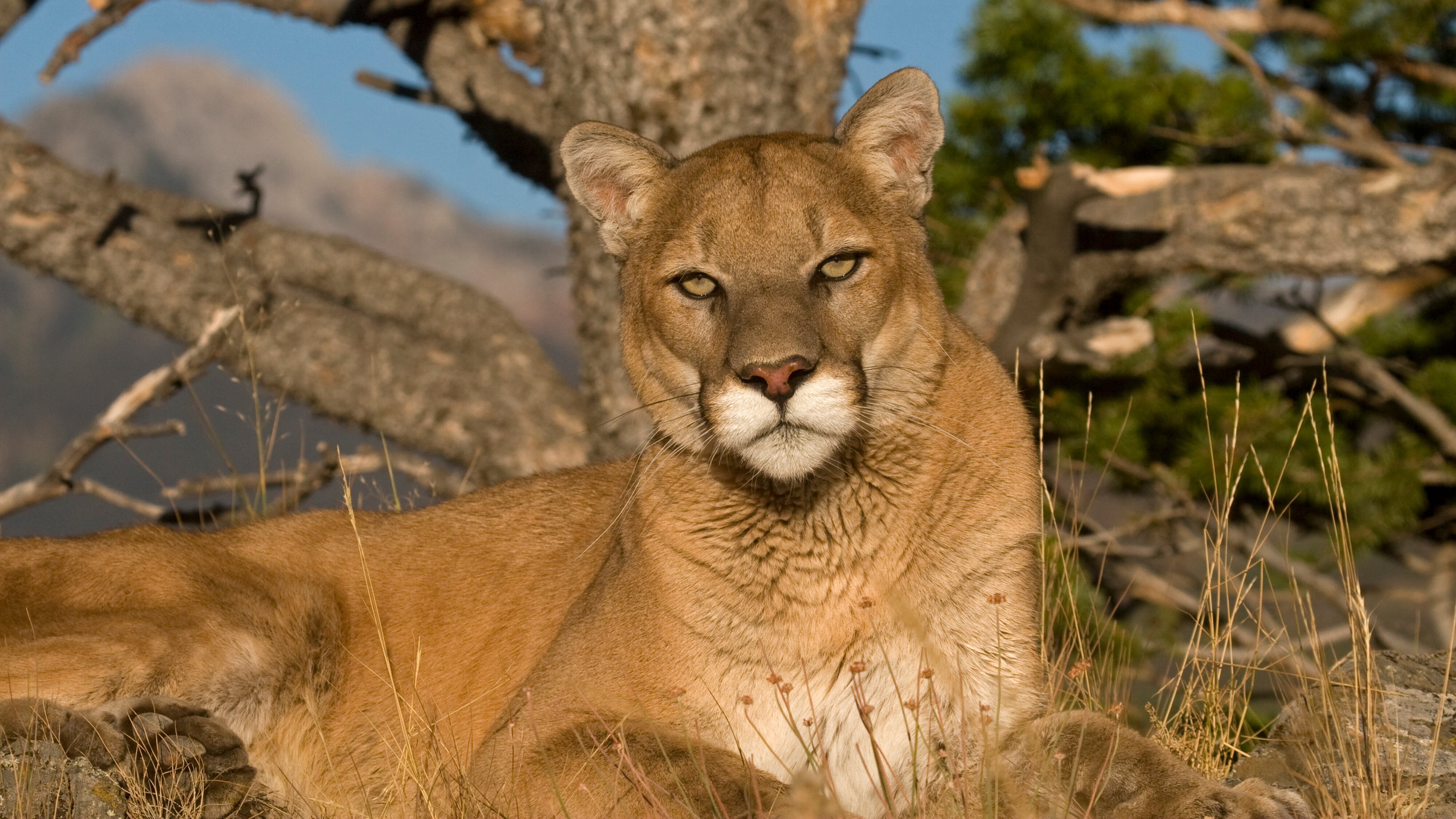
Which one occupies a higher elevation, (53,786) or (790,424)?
(790,424)

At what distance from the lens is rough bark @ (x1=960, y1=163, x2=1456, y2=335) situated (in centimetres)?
780

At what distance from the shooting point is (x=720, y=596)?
3459mm

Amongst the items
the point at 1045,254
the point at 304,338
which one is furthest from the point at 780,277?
the point at 304,338

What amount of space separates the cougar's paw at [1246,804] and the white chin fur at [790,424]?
1.17m

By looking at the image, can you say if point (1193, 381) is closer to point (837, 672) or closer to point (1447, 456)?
point (1447, 456)

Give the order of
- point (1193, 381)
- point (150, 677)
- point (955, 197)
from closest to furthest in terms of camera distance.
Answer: point (150, 677)
point (1193, 381)
point (955, 197)

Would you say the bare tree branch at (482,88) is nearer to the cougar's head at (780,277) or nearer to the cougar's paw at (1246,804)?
the cougar's head at (780,277)

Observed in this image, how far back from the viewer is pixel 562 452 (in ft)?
28.1

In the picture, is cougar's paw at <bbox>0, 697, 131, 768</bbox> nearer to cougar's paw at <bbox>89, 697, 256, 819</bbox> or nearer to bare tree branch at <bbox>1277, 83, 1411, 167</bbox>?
cougar's paw at <bbox>89, 697, 256, 819</bbox>

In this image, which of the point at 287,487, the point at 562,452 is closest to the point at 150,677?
the point at 287,487

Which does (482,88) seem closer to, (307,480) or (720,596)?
(307,480)

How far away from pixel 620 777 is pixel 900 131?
79.4 inches

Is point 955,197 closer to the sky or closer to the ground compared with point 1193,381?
closer to the sky

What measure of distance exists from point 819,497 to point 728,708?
0.60m
